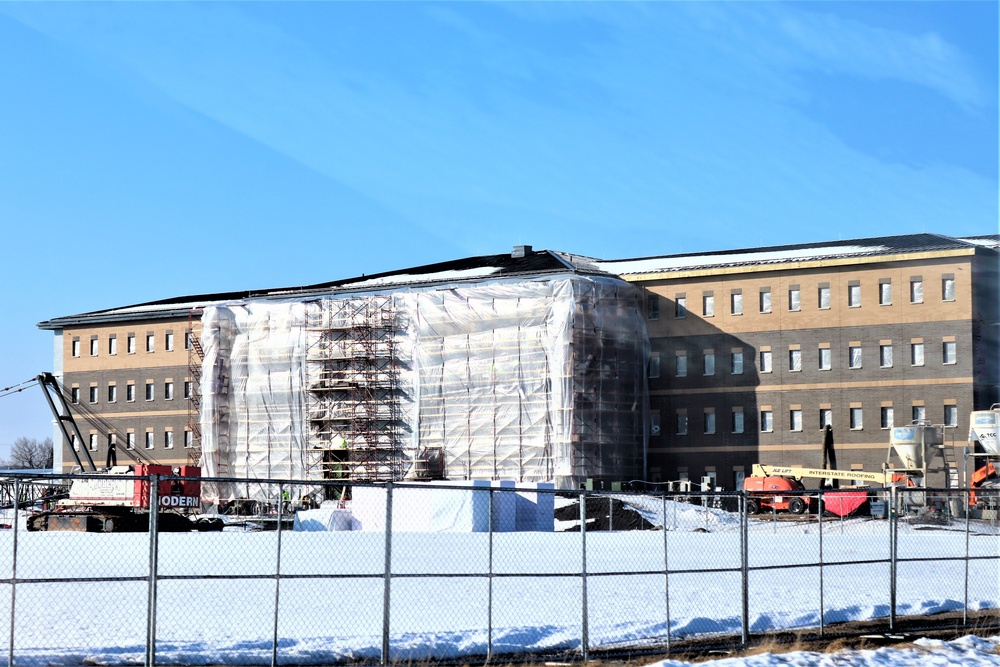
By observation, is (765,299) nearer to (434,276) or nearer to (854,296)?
(854,296)

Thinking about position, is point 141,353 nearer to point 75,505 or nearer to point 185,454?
point 185,454

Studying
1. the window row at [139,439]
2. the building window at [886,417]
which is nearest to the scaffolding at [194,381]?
the window row at [139,439]

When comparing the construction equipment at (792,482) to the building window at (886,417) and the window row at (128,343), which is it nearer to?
the building window at (886,417)

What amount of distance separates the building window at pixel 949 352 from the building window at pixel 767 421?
1036 centimetres

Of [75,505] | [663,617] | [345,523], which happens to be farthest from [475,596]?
[75,505]

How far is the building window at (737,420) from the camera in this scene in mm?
74688

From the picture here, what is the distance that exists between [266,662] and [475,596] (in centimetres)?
996

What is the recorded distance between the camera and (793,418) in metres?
73.6

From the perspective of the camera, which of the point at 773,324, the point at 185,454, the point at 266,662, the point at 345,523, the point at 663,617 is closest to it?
the point at 266,662

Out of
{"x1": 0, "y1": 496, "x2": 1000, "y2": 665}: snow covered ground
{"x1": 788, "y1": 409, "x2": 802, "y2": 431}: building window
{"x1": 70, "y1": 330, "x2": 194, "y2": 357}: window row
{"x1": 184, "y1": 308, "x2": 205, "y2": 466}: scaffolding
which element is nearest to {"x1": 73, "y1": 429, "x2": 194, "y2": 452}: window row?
{"x1": 184, "y1": 308, "x2": 205, "y2": 466}: scaffolding

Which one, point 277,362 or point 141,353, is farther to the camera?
point 141,353

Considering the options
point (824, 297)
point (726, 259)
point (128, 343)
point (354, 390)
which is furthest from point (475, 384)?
point (128, 343)

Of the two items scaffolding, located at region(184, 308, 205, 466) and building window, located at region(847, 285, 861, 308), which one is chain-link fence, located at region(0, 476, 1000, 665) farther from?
scaffolding, located at region(184, 308, 205, 466)

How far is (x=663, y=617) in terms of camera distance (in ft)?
70.6
